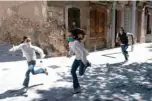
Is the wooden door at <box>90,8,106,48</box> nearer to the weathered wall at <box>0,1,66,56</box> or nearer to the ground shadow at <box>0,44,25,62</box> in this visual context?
the weathered wall at <box>0,1,66,56</box>

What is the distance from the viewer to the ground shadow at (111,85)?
766cm

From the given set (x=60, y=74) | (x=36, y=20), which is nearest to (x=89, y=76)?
(x=60, y=74)

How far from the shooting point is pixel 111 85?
29.6ft

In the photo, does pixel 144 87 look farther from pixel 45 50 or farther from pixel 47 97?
pixel 45 50

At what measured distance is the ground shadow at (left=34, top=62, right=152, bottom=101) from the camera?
302 inches

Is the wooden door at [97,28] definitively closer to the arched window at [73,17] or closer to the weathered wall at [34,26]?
the arched window at [73,17]

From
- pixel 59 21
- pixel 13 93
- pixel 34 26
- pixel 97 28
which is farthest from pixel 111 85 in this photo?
pixel 97 28

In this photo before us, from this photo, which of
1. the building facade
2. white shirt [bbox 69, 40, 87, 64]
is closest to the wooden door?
the building facade

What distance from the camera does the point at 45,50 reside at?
14.9m

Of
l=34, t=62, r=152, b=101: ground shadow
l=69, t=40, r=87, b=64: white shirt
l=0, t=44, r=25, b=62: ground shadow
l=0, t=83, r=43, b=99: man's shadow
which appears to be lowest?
l=34, t=62, r=152, b=101: ground shadow

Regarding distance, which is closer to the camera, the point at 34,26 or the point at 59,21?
the point at 34,26

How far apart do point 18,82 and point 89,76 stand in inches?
97.3

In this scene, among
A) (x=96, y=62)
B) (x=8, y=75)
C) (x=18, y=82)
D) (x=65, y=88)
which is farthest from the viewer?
(x=96, y=62)

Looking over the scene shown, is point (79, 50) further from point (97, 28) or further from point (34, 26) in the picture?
point (97, 28)
